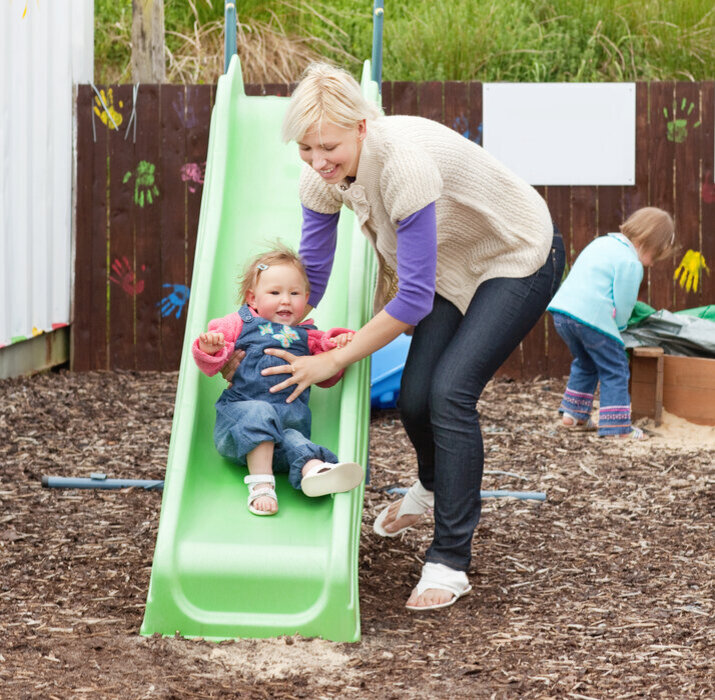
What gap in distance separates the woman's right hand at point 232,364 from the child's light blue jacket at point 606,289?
9.78ft

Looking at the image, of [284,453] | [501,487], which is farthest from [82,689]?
[501,487]

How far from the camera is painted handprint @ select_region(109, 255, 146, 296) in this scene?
305 inches

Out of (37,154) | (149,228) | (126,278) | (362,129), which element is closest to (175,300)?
(126,278)

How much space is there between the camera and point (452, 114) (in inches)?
298

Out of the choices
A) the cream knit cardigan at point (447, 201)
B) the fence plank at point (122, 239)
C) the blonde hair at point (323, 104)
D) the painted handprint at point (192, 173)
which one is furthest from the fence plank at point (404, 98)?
the blonde hair at point (323, 104)

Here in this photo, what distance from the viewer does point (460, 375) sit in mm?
3246

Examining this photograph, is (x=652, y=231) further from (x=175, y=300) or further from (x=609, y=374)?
(x=175, y=300)

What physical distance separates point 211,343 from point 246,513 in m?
0.53

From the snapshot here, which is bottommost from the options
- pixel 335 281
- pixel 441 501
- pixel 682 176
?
pixel 441 501

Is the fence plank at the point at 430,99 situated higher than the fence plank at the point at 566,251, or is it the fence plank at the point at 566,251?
the fence plank at the point at 430,99

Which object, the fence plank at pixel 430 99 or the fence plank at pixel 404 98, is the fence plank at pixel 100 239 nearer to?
the fence plank at pixel 404 98

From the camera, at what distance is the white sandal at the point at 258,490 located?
3.34 meters

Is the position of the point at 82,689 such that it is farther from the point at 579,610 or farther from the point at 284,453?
the point at 579,610

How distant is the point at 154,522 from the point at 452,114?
4.24 meters
